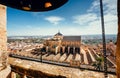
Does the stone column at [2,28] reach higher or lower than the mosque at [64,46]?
higher

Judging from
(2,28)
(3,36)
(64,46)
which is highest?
(2,28)

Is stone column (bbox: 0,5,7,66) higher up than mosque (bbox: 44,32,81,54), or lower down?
higher up

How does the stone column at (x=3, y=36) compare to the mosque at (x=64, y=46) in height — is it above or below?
above

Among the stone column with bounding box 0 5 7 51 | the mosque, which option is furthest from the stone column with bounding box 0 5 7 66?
the mosque

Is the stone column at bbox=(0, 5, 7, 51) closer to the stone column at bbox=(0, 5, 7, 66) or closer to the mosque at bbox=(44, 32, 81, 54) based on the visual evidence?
the stone column at bbox=(0, 5, 7, 66)

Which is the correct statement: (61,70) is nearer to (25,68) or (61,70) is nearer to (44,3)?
(25,68)

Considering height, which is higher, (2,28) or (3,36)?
(2,28)

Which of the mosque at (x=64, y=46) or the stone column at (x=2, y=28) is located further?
the mosque at (x=64, y=46)

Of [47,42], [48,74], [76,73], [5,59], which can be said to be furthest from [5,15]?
[47,42]

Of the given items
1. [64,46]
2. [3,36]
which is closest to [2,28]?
[3,36]

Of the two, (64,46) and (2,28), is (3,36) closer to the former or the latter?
(2,28)

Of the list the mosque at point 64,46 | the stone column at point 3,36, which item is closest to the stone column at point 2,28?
the stone column at point 3,36

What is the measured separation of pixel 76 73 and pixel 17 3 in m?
1.84

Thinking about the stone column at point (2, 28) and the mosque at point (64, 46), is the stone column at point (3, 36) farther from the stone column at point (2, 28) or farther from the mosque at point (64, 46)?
the mosque at point (64, 46)
